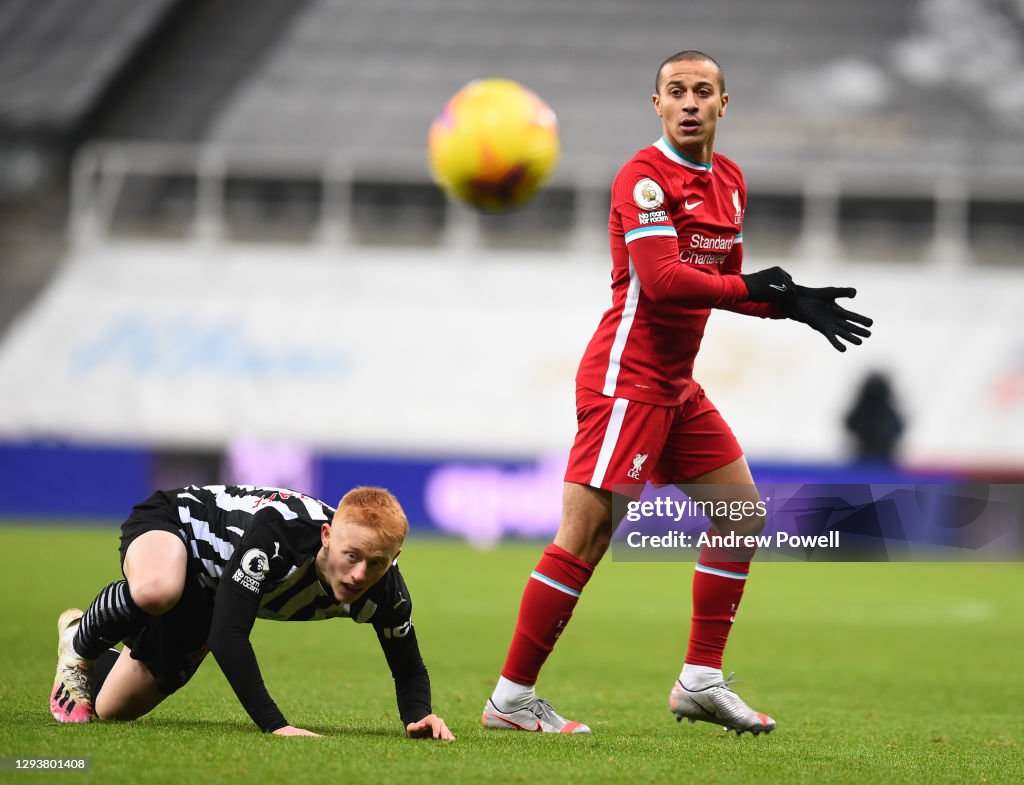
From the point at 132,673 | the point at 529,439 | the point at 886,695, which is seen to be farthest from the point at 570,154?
the point at 132,673

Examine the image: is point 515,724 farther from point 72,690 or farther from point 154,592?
point 72,690

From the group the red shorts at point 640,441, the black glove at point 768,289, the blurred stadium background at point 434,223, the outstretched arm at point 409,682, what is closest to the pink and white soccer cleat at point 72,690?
the outstretched arm at point 409,682

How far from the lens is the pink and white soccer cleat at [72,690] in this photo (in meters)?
4.63

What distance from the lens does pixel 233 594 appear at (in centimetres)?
423

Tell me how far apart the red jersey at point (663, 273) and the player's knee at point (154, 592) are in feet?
5.05

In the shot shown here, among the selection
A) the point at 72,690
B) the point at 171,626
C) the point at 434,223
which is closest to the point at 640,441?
the point at 171,626

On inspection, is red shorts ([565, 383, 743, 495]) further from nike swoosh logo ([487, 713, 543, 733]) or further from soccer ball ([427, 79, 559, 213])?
soccer ball ([427, 79, 559, 213])

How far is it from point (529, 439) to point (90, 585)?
17114 millimetres

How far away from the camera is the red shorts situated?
190 inches

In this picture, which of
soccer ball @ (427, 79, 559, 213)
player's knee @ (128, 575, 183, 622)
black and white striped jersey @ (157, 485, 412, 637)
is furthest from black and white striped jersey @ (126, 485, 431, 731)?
soccer ball @ (427, 79, 559, 213)

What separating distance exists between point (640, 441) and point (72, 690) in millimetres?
2019

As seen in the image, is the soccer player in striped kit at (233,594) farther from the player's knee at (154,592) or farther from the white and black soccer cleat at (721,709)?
the white and black soccer cleat at (721,709)

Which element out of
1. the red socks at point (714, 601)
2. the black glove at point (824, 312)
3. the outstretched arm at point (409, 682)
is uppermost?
the black glove at point (824, 312)

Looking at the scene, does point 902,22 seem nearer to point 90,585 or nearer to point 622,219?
point 90,585
